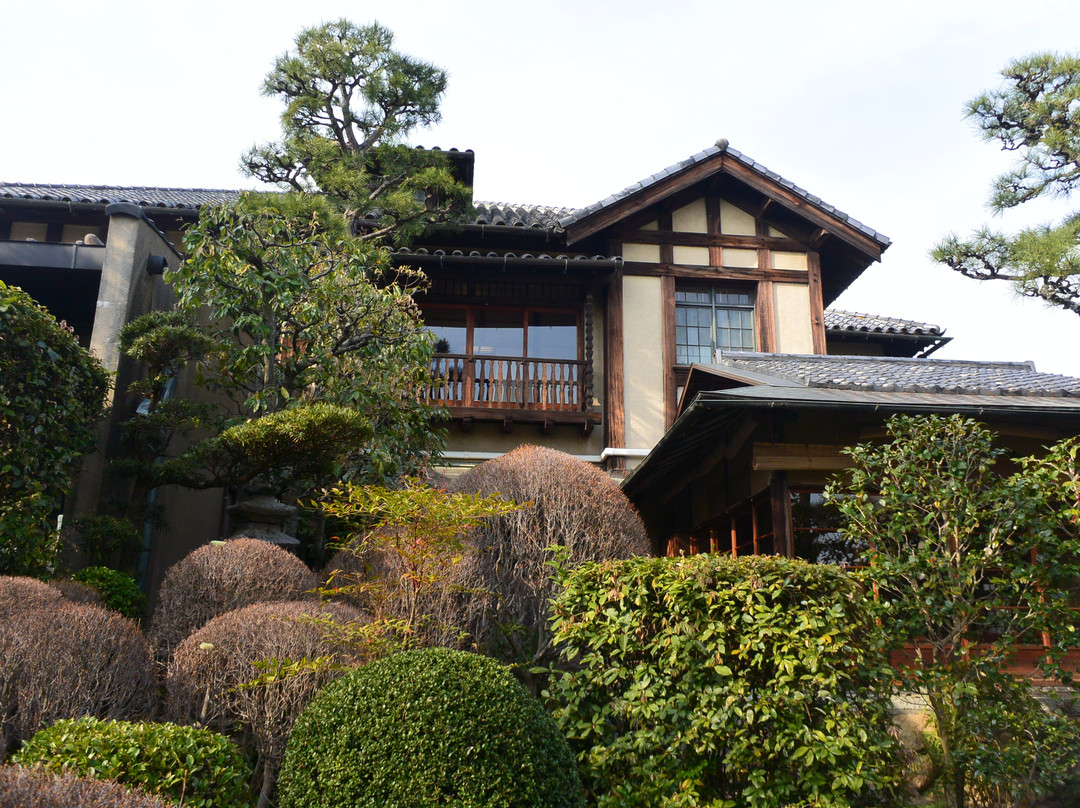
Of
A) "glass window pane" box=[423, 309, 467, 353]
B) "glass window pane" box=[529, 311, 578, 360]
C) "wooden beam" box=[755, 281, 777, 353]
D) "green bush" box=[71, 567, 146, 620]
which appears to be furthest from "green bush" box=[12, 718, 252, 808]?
"wooden beam" box=[755, 281, 777, 353]

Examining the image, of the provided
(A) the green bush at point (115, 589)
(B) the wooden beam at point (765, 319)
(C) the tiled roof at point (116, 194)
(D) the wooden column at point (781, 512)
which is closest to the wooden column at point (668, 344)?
(B) the wooden beam at point (765, 319)

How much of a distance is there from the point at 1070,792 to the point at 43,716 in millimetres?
6613

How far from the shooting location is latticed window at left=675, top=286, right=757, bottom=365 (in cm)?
1301

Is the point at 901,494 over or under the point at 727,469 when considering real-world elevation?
under

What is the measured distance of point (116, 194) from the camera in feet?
47.6

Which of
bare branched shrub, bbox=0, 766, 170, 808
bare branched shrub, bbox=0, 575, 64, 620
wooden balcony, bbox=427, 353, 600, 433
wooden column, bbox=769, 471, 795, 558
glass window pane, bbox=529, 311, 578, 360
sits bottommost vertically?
bare branched shrub, bbox=0, 766, 170, 808

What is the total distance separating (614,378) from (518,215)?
3598 mm

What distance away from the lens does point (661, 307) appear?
42.4 feet

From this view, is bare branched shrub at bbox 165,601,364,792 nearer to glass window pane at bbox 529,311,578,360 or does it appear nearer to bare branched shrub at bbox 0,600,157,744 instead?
bare branched shrub at bbox 0,600,157,744

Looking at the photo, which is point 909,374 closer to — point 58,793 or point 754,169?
point 754,169

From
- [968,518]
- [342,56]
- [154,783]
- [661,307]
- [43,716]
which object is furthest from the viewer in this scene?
[661,307]

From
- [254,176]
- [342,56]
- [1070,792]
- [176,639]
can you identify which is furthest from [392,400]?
[1070,792]

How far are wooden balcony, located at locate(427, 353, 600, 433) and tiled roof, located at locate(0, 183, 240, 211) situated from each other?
4.08 m

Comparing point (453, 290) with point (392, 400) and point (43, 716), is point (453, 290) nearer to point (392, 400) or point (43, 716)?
point (392, 400)
